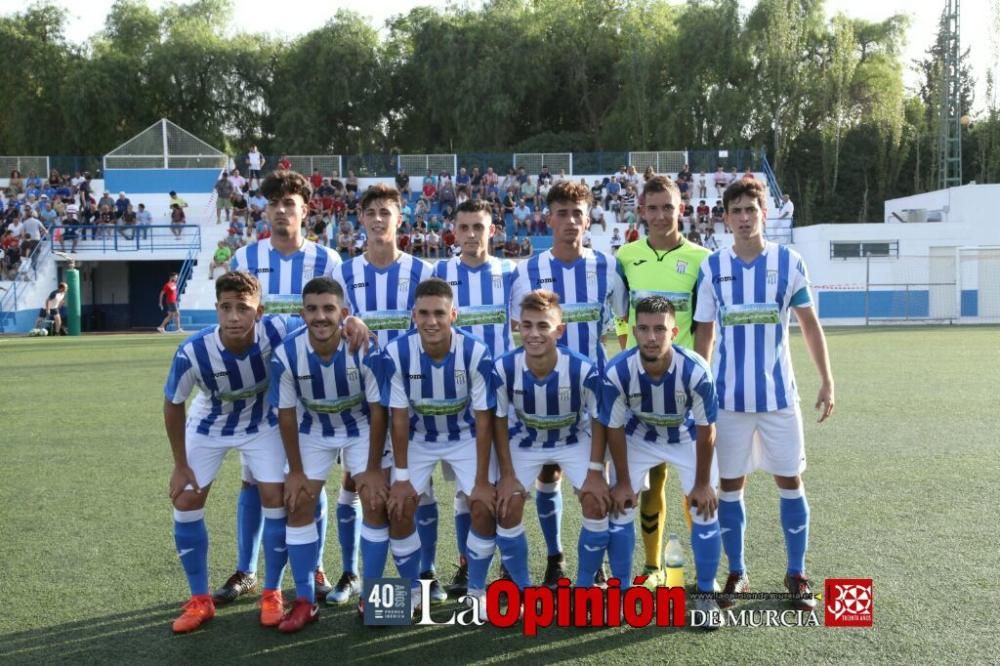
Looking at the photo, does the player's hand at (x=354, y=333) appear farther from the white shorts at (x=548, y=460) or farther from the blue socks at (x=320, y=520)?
the white shorts at (x=548, y=460)

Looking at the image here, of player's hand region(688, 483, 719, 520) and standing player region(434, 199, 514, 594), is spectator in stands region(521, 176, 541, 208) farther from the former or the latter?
player's hand region(688, 483, 719, 520)

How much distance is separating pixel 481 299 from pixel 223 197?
81.9 feet

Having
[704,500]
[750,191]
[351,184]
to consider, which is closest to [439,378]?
[704,500]

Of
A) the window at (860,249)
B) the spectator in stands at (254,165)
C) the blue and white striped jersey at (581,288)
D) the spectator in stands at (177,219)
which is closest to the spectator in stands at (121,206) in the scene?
the spectator in stands at (177,219)

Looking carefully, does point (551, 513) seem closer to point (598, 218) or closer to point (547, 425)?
point (547, 425)

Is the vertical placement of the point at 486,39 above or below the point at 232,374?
above

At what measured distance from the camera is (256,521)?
436cm

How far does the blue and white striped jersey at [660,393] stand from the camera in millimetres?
3902

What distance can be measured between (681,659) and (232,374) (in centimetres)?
226

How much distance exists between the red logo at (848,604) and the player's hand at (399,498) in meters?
1.82

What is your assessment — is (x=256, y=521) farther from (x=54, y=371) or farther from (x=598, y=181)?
(x=598, y=181)

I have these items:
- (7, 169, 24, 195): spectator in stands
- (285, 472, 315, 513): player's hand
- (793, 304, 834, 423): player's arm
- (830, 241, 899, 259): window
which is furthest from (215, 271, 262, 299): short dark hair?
(7, 169, 24, 195): spectator in stands

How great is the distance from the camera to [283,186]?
4477mm

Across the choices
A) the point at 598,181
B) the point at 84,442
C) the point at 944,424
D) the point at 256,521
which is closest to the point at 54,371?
the point at 84,442
